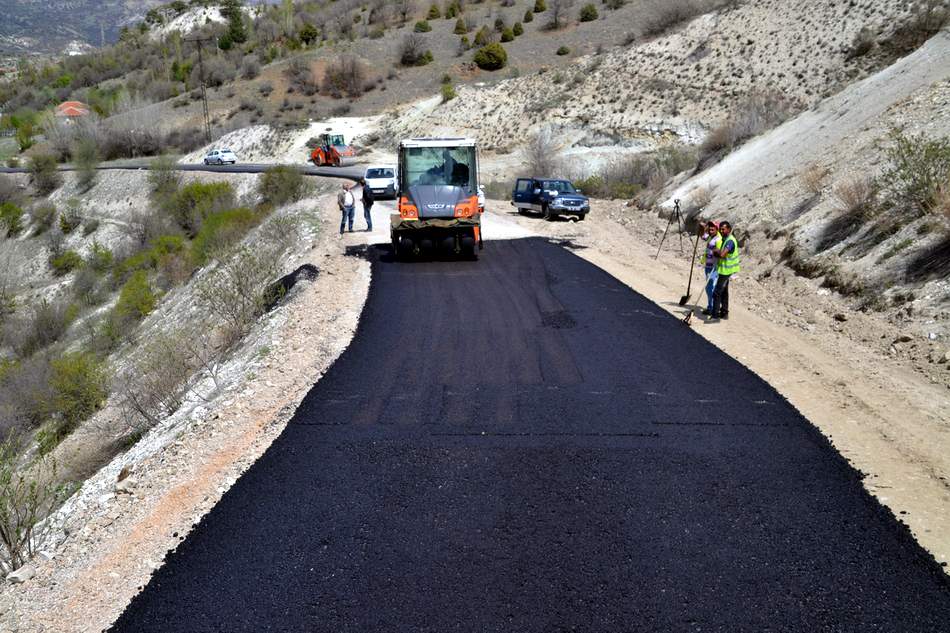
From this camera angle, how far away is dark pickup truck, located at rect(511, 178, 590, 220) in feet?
94.7

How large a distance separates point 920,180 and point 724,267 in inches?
191

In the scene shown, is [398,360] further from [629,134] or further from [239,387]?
[629,134]

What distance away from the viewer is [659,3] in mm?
75188

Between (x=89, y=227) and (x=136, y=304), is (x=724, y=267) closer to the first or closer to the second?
(x=136, y=304)

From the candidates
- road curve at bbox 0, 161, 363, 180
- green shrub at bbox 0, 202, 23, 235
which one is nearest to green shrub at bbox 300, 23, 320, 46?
road curve at bbox 0, 161, 363, 180

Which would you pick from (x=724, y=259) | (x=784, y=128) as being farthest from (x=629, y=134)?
(x=724, y=259)

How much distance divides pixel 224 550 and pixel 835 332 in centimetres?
1083

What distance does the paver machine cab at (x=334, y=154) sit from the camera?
60.3 meters

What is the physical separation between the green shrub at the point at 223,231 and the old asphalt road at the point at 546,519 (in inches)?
888

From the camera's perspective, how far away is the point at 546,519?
621 cm

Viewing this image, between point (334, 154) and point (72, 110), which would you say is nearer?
point (334, 154)

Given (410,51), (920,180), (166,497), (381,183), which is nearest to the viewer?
(166,497)

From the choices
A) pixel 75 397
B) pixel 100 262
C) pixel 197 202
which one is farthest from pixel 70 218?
pixel 75 397

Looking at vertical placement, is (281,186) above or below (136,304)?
above
